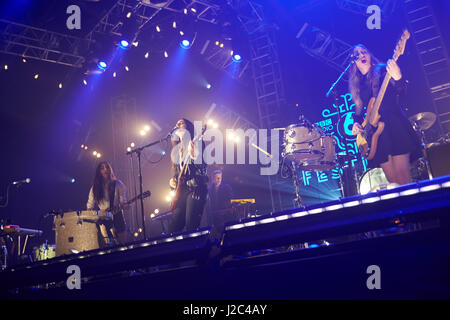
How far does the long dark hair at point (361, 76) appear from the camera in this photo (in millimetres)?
3988

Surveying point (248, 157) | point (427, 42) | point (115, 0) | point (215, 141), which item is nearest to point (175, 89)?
point (215, 141)

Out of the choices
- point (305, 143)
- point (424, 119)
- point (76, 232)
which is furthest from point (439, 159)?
point (76, 232)

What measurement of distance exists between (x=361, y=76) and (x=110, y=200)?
418 centimetres

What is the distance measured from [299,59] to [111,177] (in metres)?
5.78

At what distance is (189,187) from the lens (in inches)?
184

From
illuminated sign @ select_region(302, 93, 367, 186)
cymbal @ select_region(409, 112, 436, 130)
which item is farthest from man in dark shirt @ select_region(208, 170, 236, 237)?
cymbal @ select_region(409, 112, 436, 130)

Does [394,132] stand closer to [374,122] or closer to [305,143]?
[374,122]

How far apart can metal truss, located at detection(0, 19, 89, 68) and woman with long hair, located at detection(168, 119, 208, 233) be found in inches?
243

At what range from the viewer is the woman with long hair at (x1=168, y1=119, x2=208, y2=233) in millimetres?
4621

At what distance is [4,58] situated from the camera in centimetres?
959

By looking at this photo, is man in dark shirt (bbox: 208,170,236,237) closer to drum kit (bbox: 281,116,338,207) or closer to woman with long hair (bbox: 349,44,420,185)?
drum kit (bbox: 281,116,338,207)

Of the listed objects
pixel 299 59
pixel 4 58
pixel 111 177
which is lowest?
pixel 111 177
